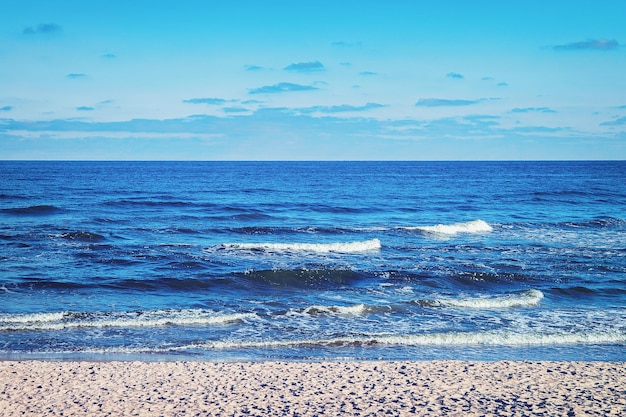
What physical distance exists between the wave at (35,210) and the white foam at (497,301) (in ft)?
95.1

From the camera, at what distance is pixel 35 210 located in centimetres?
3719

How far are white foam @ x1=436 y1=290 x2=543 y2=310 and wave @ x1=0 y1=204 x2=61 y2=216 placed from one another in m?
29.0

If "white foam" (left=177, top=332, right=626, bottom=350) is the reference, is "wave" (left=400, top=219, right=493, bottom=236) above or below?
above

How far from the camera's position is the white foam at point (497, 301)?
17172 millimetres

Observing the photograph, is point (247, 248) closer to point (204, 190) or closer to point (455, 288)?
point (455, 288)

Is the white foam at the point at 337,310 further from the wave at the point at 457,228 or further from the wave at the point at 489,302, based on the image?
the wave at the point at 457,228

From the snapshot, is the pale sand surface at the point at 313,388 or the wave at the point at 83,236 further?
the wave at the point at 83,236

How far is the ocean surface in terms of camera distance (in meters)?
13.4

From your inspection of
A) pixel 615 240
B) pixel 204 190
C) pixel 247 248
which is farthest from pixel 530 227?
pixel 204 190

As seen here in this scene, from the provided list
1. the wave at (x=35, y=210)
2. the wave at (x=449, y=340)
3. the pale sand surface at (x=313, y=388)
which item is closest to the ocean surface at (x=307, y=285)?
the wave at (x=449, y=340)

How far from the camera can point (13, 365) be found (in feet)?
36.4

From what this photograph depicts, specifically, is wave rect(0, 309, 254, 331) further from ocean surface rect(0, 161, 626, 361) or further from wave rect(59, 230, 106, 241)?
wave rect(59, 230, 106, 241)

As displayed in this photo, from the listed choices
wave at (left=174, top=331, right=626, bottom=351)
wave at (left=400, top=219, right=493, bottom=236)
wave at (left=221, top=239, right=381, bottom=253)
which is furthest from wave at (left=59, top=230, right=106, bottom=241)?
wave at (left=400, top=219, right=493, bottom=236)

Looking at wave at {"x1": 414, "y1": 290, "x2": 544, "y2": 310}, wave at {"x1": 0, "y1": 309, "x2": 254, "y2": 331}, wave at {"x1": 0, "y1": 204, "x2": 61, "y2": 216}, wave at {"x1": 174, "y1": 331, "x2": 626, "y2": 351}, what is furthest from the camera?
wave at {"x1": 0, "y1": 204, "x2": 61, "y2": 216}
